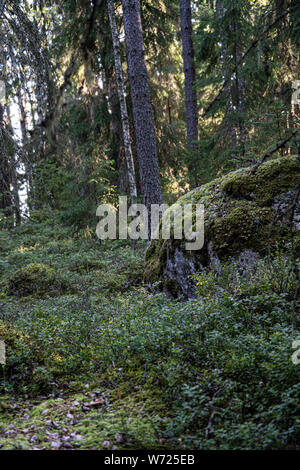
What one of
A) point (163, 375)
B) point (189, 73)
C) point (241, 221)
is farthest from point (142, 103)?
point (163, 375)

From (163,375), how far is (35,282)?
6861 mm

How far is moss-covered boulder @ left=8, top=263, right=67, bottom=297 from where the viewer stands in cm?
945

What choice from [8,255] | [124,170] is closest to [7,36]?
[8,255]

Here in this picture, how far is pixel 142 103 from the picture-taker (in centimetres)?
1155

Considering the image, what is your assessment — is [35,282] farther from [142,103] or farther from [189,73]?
[189,73]

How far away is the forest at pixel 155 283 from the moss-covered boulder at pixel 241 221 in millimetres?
24

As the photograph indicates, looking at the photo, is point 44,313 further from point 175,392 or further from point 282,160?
point 282,160

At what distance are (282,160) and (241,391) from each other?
4331 mm

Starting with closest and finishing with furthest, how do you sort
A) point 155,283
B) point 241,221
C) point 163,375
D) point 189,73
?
point 163,375 → point 241,221 → point 155,283 → point 189,73

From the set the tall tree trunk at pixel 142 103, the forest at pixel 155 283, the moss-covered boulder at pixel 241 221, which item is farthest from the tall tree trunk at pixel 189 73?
the moss-covered boulder at pixel 241 221

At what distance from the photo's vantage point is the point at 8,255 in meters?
13.2

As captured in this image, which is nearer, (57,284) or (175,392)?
(175,392)

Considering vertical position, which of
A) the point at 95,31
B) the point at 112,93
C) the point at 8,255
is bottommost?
the point at 8,255

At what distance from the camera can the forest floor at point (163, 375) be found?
120 inches
